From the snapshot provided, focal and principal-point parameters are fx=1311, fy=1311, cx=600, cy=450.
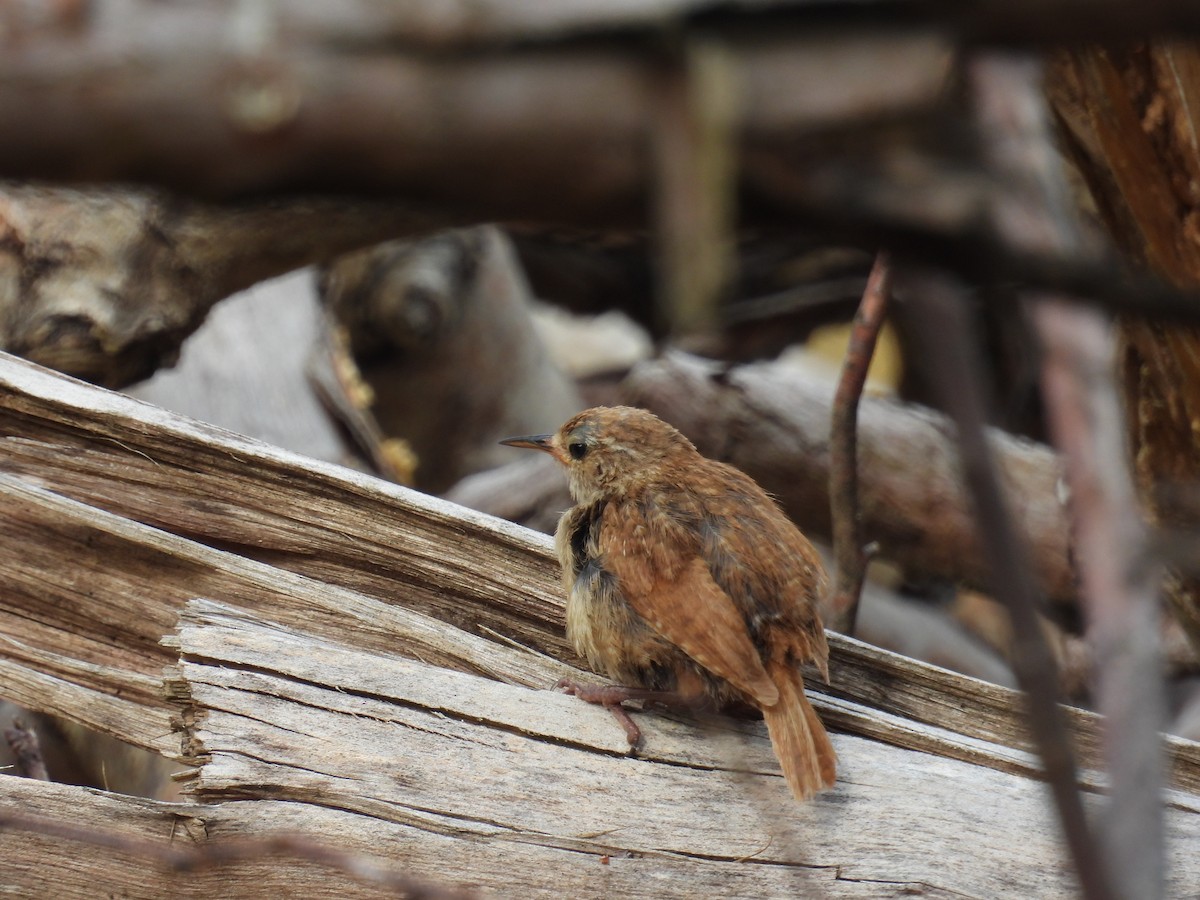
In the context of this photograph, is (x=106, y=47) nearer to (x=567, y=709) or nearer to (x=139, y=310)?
(x=567, y=709)

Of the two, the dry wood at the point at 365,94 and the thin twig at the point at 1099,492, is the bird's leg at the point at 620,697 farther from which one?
the dry wood at the point at 365,94

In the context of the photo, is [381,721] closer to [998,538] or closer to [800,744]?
[800,744]

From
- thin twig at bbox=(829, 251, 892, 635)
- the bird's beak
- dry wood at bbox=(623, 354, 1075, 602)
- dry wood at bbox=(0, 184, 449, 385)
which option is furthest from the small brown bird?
dry wood at bbox=(623, 354, 1075, 602)

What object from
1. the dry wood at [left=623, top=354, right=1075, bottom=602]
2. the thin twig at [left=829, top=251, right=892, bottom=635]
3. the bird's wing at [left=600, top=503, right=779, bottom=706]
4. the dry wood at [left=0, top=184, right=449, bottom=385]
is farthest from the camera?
the dry wood at [left=623, top=354, right=1075, bottom=602]

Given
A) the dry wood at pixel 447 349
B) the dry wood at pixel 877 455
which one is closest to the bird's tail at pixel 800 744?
the dry wood at pixel 877 455

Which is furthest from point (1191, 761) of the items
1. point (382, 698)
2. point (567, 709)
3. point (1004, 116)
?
point (1004, 116)

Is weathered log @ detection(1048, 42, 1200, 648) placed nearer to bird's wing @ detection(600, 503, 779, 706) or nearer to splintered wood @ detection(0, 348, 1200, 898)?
splintered wood @ detection(0, 348, 1200, 898)

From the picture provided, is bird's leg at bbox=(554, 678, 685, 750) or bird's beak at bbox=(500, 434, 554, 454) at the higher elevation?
bird's beak at bbox=(500, 434, 554, 454)
